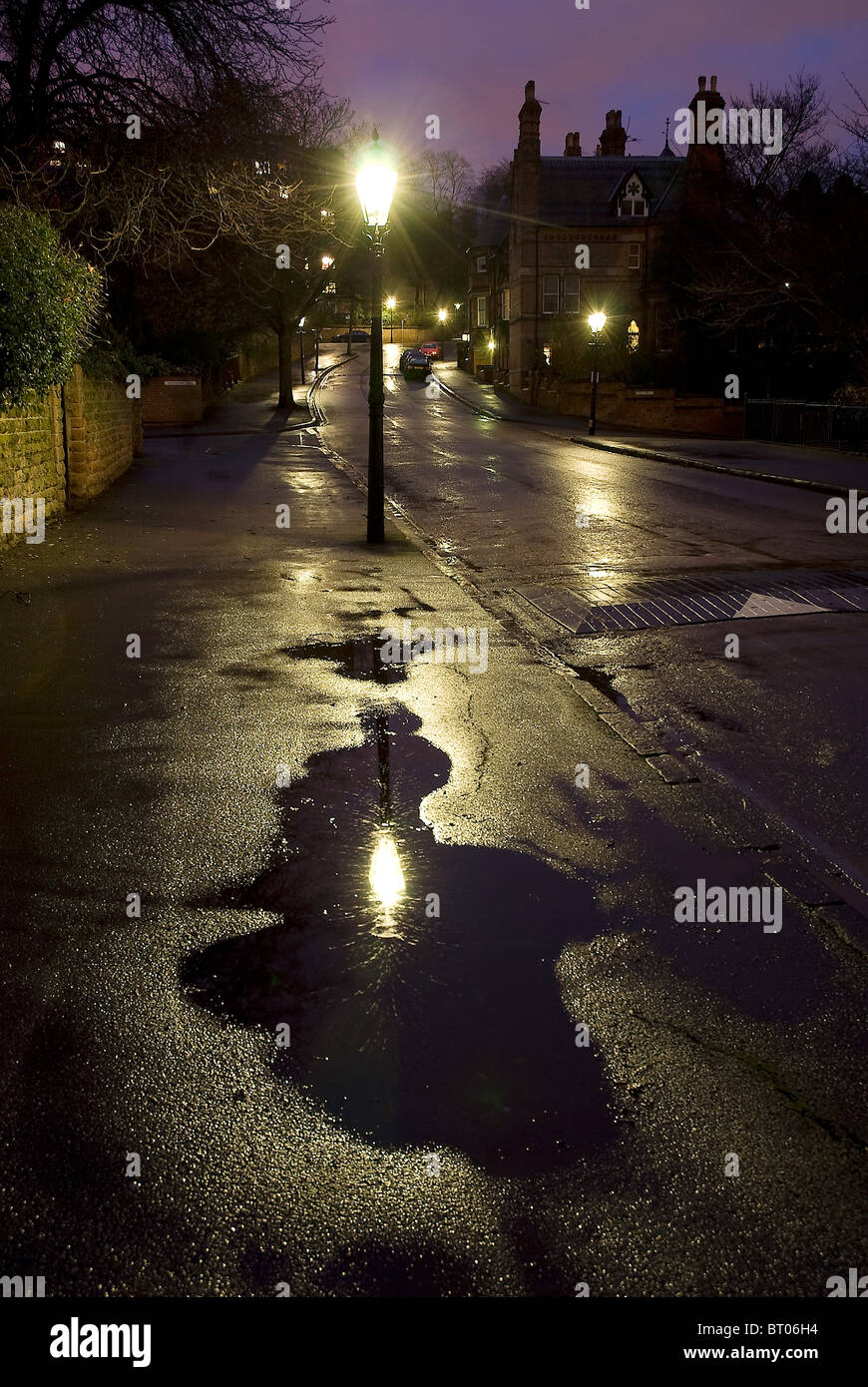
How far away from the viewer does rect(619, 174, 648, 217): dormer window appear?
6081 centimetres

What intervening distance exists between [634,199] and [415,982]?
63.5m

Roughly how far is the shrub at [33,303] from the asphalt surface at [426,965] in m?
4.07

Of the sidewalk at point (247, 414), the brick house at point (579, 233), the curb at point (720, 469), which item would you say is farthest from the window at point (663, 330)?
the sidewalk at point (247, 414)

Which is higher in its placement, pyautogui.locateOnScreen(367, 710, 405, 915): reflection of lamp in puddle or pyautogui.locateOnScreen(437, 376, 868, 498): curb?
pyautogui.locateOnScreen(437, 376, 868, 498): curb

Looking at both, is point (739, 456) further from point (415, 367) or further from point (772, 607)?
point (415, 367)

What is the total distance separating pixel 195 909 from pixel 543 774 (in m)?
2.51

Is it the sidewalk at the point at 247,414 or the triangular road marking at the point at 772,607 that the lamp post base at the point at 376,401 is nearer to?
the triangular road marking at the point at 772,607

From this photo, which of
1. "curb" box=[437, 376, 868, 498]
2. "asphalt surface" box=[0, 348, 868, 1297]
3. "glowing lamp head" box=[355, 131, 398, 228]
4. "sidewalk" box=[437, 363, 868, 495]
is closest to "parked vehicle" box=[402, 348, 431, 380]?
"sidewalk" box=[437, 363, 868, 495]

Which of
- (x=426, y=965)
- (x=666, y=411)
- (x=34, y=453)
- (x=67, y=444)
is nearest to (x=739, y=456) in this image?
(x=666, y=411)

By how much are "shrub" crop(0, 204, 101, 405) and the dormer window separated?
51.7 meters

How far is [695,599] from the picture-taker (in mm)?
11789

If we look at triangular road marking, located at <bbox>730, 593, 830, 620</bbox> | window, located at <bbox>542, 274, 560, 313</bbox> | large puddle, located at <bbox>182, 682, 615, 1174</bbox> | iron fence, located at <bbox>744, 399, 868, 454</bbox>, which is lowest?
large puddle, located at <bbox>182, 682, 615, 1174</bbox>

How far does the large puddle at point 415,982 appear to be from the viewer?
11.9 feet

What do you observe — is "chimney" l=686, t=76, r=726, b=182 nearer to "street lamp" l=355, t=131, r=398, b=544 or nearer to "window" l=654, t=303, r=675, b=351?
"window" l=654, t=303, r=675, b=351
